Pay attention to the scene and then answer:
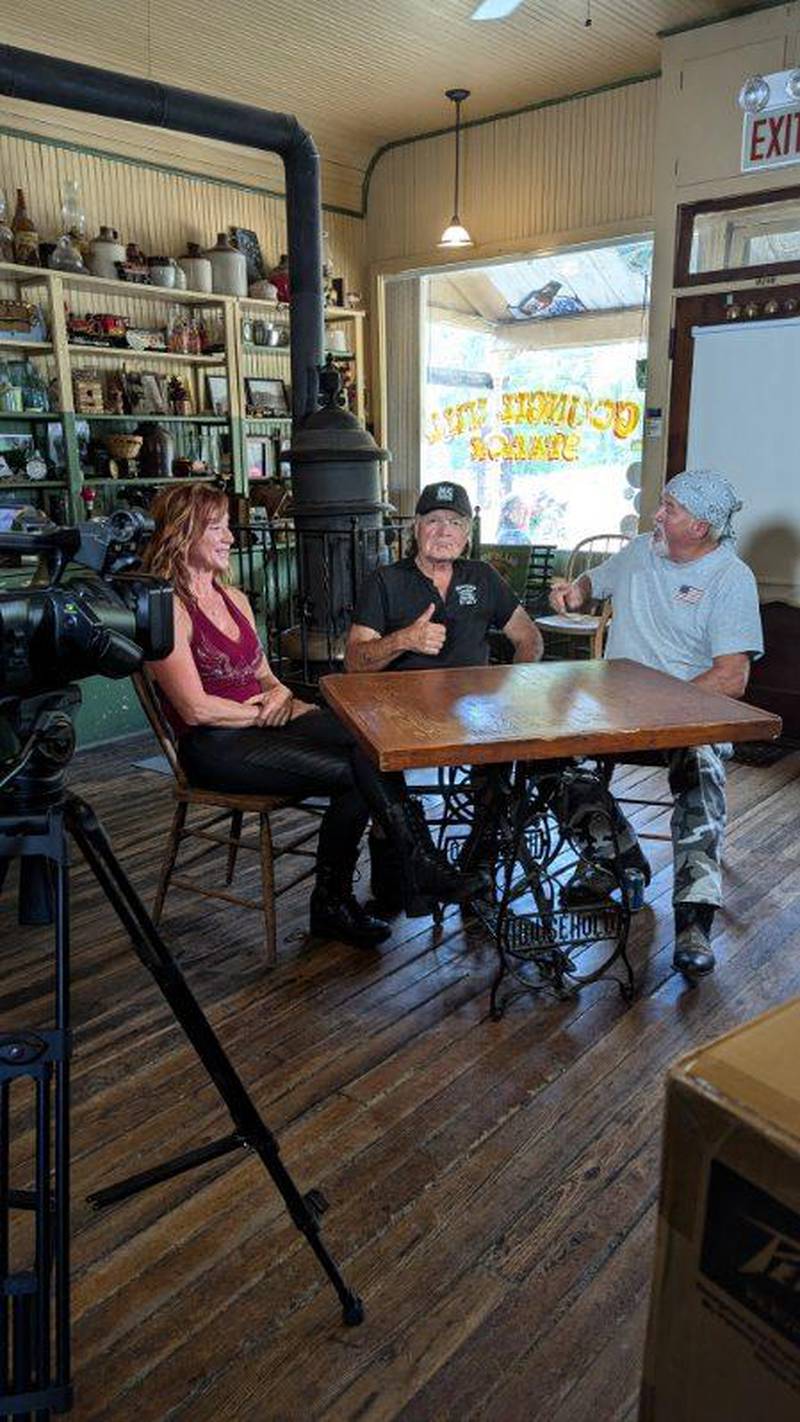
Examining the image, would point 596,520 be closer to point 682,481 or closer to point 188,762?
Result: point 682,481

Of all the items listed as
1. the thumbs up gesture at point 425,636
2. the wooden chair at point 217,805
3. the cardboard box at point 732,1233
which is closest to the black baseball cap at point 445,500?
the thumbs up gesture at point 425,636

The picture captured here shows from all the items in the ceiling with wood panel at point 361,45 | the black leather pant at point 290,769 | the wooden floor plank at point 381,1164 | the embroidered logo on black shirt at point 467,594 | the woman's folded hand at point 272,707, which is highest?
the ceiling with wood panel at point 361,45

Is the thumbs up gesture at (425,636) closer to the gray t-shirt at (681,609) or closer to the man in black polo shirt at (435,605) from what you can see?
the man in black polo shirt at (435,605)

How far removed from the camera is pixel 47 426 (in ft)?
14.8

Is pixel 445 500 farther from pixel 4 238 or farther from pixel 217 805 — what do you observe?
pixel 4 238

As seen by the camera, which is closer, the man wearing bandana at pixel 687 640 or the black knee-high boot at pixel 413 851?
the black knee-high boot at pixel 413 851

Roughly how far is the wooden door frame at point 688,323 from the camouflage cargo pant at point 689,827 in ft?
7.94

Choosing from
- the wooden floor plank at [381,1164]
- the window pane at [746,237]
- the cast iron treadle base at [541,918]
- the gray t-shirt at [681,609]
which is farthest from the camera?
the window pane at [746,237]

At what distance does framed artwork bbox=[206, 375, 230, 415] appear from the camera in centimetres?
523

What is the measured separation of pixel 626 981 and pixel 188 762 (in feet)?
3.95

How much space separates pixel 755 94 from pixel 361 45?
1796 mm

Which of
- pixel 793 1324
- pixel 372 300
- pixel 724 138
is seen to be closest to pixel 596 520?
pixel 372 300

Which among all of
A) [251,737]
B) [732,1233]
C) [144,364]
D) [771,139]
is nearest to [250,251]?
[144,364]

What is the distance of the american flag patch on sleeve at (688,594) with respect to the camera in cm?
Answer: 261
